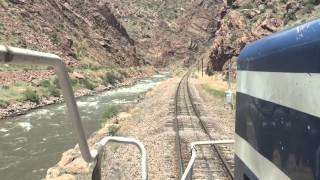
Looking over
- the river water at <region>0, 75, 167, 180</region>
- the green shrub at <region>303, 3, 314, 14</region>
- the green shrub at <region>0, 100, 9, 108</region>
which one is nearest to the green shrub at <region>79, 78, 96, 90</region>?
the green shrub at <region>0, 100, 9, 108</region>

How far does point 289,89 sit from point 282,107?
0.22m

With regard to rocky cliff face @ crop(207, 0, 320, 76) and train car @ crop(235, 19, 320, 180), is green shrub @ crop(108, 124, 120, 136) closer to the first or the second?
train car @ crop(235, 19, 320, 180)

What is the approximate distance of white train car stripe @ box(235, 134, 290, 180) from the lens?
4133 mm

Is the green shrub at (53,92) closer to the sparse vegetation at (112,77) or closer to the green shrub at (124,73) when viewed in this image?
the sparse vegetation at (112,77)

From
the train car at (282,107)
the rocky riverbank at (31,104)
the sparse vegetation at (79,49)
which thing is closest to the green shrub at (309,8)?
the rocky riverbank at (31,104)

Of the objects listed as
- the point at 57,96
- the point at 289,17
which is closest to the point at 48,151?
the point at 57,96

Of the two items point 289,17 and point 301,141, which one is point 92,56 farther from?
point 301,141

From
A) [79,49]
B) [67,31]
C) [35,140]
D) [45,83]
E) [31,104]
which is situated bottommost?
[35,140]

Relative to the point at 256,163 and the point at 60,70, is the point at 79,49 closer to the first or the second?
the point at 256,163

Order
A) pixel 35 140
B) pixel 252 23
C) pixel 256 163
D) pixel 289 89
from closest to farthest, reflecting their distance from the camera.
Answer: pixel 289 89
pixel 256 163
pixel 35 140
pixel 252 23

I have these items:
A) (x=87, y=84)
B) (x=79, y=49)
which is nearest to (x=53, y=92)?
(x=87, y=84)

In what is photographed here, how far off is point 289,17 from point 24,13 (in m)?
50.5

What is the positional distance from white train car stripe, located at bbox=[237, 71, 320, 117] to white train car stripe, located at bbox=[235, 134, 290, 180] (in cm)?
49

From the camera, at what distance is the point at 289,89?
12.5ft
